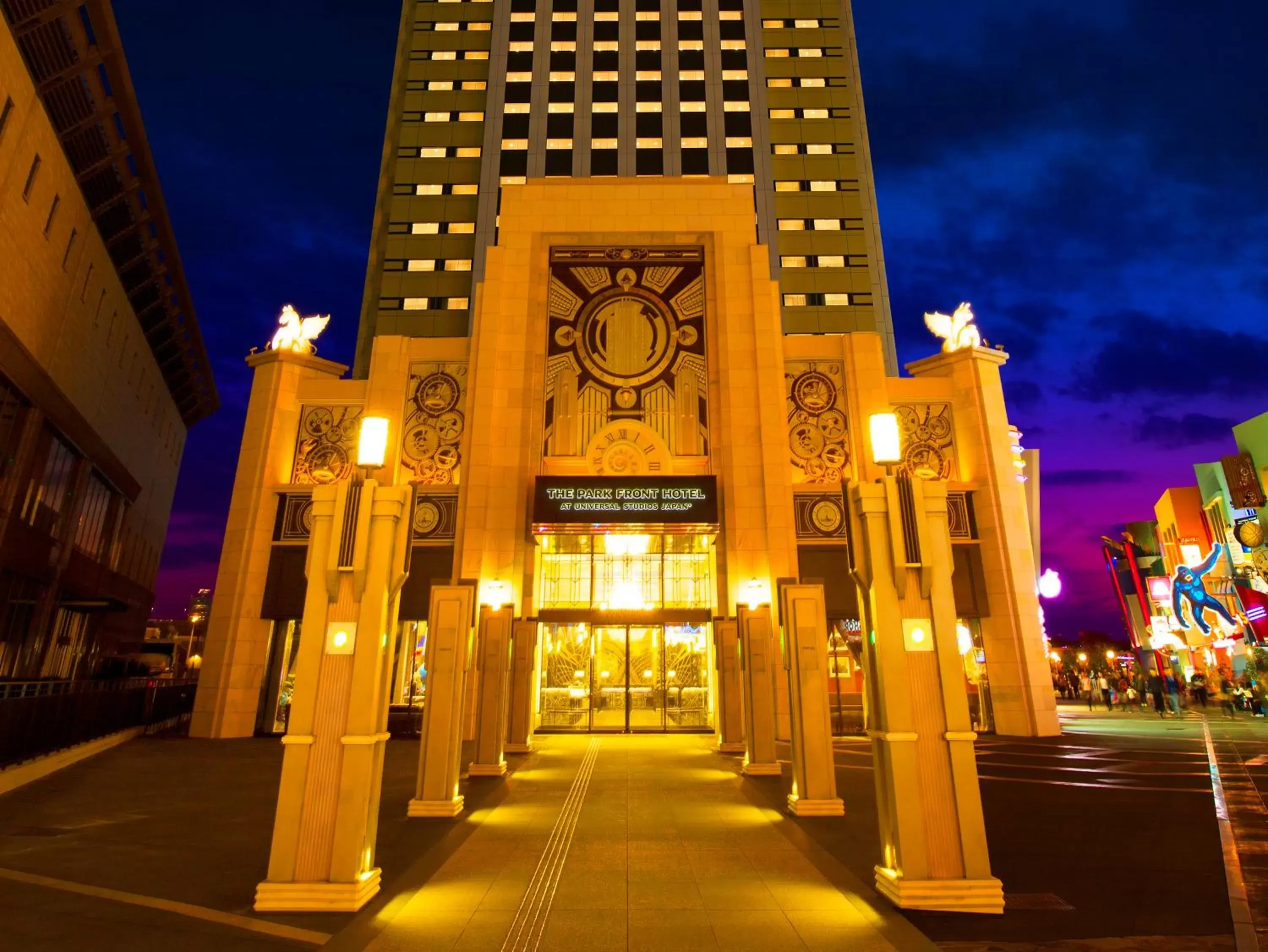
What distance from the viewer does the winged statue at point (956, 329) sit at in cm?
2386

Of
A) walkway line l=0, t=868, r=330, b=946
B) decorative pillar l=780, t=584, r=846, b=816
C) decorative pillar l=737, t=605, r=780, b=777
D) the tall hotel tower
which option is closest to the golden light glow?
decorative pillar l=780, t=584, r=846, b=816

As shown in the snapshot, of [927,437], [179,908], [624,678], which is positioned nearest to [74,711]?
[179,908]

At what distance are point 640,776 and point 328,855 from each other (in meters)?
8.23

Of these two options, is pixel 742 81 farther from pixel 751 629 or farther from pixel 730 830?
pixel 730 830

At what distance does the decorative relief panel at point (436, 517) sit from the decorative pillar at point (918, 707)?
16.9m

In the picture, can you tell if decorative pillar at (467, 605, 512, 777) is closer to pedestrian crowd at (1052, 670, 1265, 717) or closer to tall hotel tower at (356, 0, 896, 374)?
pedestrian crowd at (1052, 670, 1265, 717)

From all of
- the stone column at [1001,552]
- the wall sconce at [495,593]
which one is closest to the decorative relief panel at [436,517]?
the wall sconce at [495,593]

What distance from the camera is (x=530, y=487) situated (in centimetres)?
2252

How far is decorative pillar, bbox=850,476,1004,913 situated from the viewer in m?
6.42

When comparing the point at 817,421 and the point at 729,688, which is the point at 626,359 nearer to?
the point at 817,421

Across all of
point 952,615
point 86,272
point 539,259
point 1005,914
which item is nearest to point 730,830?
point 1005,914

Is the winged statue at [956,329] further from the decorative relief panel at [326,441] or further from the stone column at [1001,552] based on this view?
the decorative relief panel at [326,441]

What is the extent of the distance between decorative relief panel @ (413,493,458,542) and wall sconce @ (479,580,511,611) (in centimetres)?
215

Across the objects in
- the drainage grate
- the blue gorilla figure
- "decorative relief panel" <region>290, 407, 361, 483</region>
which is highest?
"decorative relief panel" <region>290, 407, 361, 483</region>
